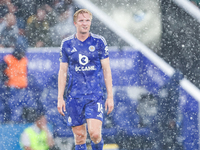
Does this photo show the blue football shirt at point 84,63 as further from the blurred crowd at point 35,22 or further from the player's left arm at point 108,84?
the blurred crowd at point 35,22

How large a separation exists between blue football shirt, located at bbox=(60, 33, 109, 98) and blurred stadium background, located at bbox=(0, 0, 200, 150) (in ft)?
4.56

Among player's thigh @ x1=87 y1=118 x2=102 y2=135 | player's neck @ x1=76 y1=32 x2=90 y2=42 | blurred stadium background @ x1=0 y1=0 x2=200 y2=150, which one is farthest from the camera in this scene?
blurred stadium background @ x1=0 y1=0 x2=200 y2=150

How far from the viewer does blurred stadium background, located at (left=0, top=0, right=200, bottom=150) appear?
4621 millimetres

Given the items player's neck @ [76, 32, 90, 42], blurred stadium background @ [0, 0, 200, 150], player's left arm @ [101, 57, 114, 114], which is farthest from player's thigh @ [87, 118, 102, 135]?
blurred stadium background @ [0, 0, 200, 150]

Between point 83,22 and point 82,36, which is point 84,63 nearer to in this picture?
point 82,36

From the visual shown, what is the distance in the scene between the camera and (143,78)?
189 inches

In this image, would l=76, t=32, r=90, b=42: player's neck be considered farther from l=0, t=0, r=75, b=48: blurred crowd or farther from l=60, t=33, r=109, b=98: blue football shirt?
l=0, t=0, r=75, b=48: blurred crowd

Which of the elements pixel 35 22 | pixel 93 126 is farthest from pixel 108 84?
pixel 35 22

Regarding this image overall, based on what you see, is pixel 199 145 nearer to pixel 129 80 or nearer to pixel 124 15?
pixel 129 80

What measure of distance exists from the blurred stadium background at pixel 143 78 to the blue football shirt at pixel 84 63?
139cm

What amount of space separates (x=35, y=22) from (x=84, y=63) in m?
2.14

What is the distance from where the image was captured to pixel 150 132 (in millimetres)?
4676

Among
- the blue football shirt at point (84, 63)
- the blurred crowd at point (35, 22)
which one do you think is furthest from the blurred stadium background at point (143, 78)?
the blue football shirt at point (84, 63)

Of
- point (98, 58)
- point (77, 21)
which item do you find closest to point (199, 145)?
point (98, 58)
